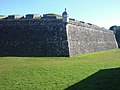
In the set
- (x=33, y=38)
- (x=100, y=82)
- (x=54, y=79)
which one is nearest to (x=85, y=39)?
(x=33, y=38)

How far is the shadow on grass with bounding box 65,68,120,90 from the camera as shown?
1082 centimetres

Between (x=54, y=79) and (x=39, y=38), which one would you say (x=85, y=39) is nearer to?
(x=39, y=38)

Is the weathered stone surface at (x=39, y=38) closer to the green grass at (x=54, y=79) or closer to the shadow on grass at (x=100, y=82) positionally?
the green grass at (x=54, y=79)

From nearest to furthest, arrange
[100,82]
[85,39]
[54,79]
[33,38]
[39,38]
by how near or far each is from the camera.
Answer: [100,82] < [54,79] < [39,38] < [33,38] < [85,39]

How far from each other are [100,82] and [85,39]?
64.8ft

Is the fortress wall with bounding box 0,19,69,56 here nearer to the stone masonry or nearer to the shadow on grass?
the stone masonry

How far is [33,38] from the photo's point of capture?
25.8m

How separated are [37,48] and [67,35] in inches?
144

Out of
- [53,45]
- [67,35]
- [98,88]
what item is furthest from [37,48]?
[98,88]

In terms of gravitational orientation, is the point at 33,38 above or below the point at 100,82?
above

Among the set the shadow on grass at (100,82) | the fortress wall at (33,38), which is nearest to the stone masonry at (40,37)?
the fortress wall at (33,38)

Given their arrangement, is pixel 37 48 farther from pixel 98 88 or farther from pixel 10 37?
pixel 98 88

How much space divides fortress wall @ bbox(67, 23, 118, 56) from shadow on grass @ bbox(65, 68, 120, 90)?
1102cm

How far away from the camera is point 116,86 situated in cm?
1080
